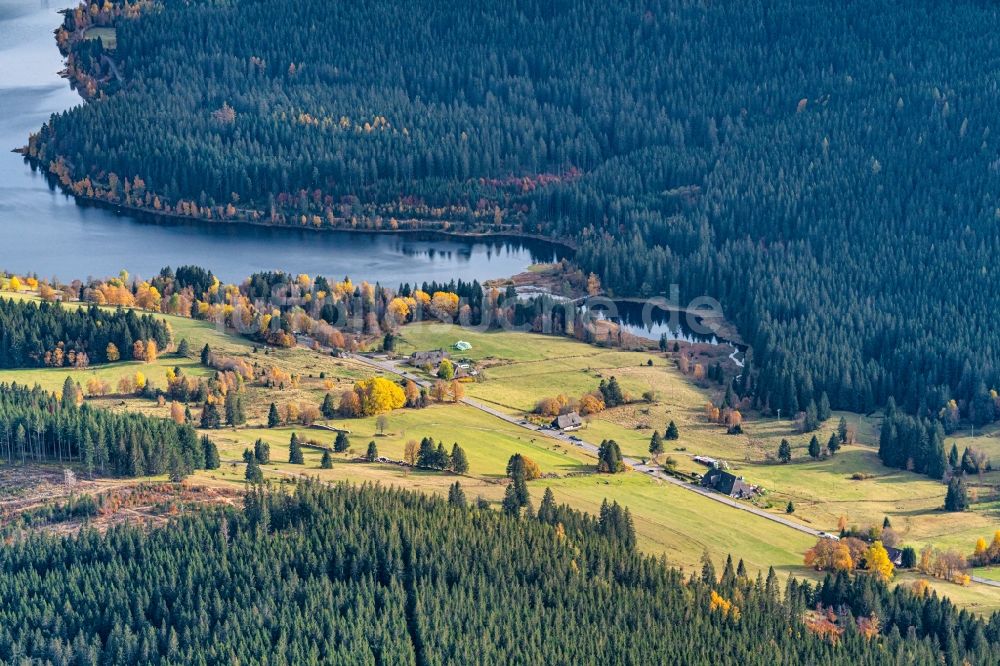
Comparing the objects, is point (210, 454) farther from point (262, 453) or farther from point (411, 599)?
point (411, 599)

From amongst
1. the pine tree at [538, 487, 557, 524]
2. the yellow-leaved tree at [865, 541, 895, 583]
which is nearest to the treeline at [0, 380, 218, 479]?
the pine tree at [538, 487, 557, 524]

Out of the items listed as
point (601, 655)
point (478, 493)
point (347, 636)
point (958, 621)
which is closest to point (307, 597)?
point (347, 636)

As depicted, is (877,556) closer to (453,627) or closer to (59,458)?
(453,627)

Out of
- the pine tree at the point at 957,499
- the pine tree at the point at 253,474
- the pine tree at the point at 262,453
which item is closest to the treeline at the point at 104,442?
the pine tree at the point at 262,453

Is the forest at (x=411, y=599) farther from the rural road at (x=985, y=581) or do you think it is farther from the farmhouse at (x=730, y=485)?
the farmhouse at (x=730, y=485)

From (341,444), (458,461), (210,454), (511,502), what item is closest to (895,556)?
(511,502)
